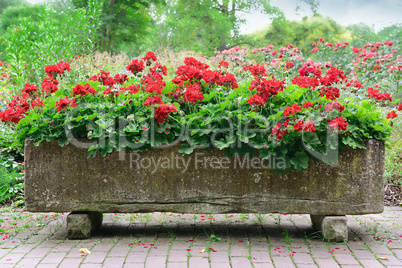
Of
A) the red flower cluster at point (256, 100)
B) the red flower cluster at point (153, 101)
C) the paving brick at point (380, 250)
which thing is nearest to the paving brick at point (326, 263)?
the paving brick at point (380, 250)

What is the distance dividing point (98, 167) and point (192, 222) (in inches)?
42.8

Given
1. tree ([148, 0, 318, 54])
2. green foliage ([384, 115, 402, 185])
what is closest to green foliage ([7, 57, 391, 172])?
green foliage ([384, 115, 402, 185])

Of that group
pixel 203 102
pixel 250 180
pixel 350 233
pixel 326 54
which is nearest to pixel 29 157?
pixel 203 102

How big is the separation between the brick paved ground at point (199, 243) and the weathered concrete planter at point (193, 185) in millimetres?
245

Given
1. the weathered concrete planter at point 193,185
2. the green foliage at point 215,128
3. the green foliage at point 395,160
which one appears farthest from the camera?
the green foliage at point 395,160

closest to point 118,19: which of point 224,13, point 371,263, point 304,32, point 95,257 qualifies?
point 224,13

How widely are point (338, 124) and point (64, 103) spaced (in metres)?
2.02

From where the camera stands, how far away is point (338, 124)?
2617mm

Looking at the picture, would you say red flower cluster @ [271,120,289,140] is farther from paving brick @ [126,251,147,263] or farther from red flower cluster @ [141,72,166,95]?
paving brick @ [126,251,147,263]

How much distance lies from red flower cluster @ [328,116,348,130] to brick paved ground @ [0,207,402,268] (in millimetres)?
913

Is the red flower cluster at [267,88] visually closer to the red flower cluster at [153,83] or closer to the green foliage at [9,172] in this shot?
the red flower cluster at [153,83]

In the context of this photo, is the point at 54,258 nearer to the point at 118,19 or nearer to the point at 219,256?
the point at 219,256

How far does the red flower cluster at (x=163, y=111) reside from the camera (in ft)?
8.75

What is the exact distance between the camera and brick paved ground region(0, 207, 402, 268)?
251cm
